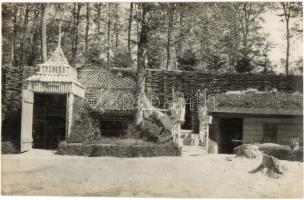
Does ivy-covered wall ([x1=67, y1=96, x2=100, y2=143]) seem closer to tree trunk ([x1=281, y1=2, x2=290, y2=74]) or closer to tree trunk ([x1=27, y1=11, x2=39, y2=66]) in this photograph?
tree trunk ([x1=27, y1=11, x2=39, y2=66])

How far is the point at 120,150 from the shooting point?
1653cm

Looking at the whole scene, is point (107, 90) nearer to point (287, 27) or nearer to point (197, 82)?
point (197, 82)

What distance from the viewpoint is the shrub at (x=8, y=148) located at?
53.1ft

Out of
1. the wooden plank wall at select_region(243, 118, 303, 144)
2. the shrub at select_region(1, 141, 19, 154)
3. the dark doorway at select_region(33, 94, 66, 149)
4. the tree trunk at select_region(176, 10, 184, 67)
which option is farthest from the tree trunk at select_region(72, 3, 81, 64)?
the wooden plank wall at select_region(243, 118, 303, 144)

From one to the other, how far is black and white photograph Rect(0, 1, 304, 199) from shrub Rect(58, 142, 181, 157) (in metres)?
0.03

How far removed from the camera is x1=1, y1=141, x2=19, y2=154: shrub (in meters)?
16.2

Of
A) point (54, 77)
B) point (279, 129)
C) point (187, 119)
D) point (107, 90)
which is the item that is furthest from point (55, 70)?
point (279, 129)

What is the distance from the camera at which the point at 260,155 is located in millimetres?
14984

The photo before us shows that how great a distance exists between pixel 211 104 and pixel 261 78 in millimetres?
1922

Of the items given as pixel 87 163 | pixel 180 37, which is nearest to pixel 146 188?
pixel 87 163

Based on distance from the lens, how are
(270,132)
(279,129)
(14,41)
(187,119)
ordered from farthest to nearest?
(187,119) < (14,41) < (270,132) < (279,129)

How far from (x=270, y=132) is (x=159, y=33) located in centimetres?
493

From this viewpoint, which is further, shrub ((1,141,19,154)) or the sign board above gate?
the sign board above gate

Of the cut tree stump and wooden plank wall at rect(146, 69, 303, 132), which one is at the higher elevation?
wooden plank wall at rect(146, 69, 303, 132)
